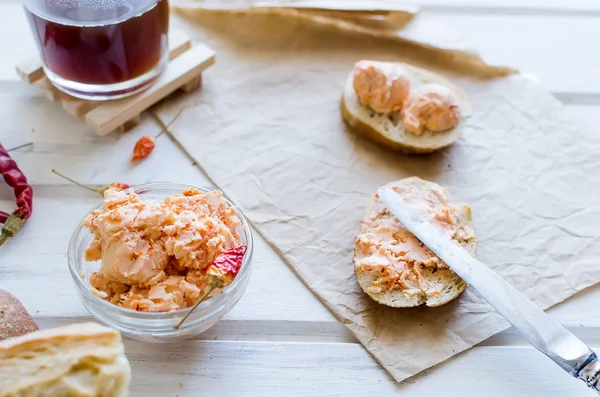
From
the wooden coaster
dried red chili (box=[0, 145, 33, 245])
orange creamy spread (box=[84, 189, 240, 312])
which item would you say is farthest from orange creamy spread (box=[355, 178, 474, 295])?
dried red chili (box=[0, 145, 33, 245])

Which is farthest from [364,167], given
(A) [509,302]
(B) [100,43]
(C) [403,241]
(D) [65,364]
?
(D) [65,364]

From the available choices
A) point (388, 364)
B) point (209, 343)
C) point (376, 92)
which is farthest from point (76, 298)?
point (376, 92)

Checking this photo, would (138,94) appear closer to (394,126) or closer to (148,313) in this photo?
(394,126)

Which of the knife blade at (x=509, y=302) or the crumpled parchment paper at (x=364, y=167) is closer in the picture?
the knife blade at (x=509, y=302)

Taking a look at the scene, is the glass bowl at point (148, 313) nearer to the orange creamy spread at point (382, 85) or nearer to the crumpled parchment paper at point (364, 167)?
the crumpled parchment paper at point (364, 167)

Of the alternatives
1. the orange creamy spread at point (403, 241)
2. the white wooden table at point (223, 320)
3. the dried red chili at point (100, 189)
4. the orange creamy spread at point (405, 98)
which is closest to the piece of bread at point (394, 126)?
the orange creamy spread at point (405, 98)
